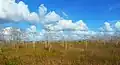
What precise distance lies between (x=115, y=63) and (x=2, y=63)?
38.6 feet

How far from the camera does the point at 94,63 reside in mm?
27609

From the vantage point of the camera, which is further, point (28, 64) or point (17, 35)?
point (17, 35)

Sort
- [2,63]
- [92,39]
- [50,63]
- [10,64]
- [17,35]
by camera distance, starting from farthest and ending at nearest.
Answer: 1. [92,39]
2. [17,35]
3. [50,63]
4. [2,63]
5. [10,64]

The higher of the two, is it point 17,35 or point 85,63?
point 17,35

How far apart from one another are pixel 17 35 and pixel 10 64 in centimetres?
4262

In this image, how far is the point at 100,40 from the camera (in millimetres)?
74312

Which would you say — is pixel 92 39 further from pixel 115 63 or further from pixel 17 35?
pixel 115 63

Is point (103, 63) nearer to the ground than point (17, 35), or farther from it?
nearer to the ground

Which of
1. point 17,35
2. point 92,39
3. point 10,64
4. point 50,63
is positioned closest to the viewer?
point 10,64

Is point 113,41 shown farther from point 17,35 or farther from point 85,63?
point 85,63

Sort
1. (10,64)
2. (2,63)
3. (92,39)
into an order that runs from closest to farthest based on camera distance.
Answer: (10,64), (2,63), (92,39)

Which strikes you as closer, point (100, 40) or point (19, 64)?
point (19, 64)

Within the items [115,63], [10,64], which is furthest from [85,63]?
[10,64]

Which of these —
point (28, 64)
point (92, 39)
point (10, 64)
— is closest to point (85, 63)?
point (28, 64)
